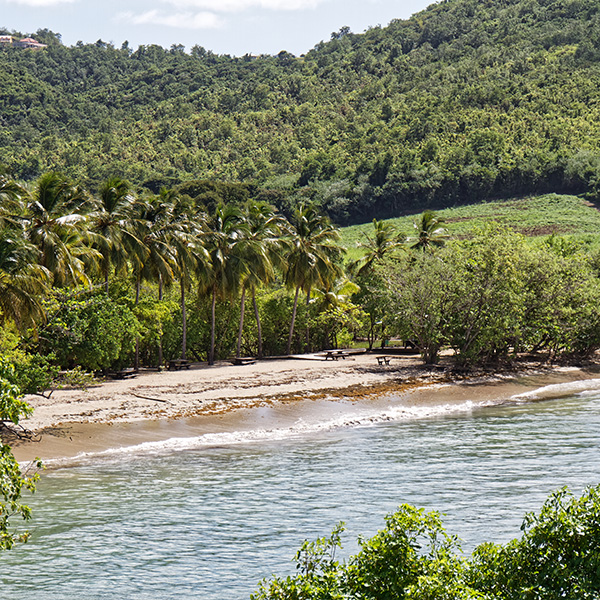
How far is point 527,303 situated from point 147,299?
2211cm

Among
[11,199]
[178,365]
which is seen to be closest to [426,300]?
[178,365]

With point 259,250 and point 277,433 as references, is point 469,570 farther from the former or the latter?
point 259,250

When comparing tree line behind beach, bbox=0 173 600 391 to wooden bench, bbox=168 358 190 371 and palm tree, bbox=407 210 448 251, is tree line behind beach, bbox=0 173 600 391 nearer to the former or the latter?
palm tree, bbox=407 210 448 251

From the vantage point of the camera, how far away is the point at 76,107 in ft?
632

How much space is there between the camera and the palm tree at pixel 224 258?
43.8 meters

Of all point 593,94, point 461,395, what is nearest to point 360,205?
point 593,94

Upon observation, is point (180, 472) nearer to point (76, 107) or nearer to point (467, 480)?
point (467, 480)

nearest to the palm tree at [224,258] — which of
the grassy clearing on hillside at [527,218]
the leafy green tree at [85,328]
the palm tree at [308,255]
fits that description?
the palm tree at [308,255]

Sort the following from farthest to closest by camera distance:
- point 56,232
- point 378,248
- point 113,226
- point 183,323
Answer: point 378,248
point 183,323
point 113,226
point 56,232

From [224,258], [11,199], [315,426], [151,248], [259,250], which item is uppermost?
[11,199]

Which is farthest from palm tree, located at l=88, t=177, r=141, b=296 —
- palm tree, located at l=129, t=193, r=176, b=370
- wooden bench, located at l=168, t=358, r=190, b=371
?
wooden bench, located at l=168, t=358, r=190, b=371

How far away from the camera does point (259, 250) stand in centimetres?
4484

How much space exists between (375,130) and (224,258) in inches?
4252

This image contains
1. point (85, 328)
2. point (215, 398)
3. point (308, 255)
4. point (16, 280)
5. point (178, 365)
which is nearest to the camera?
point (16, 280)
